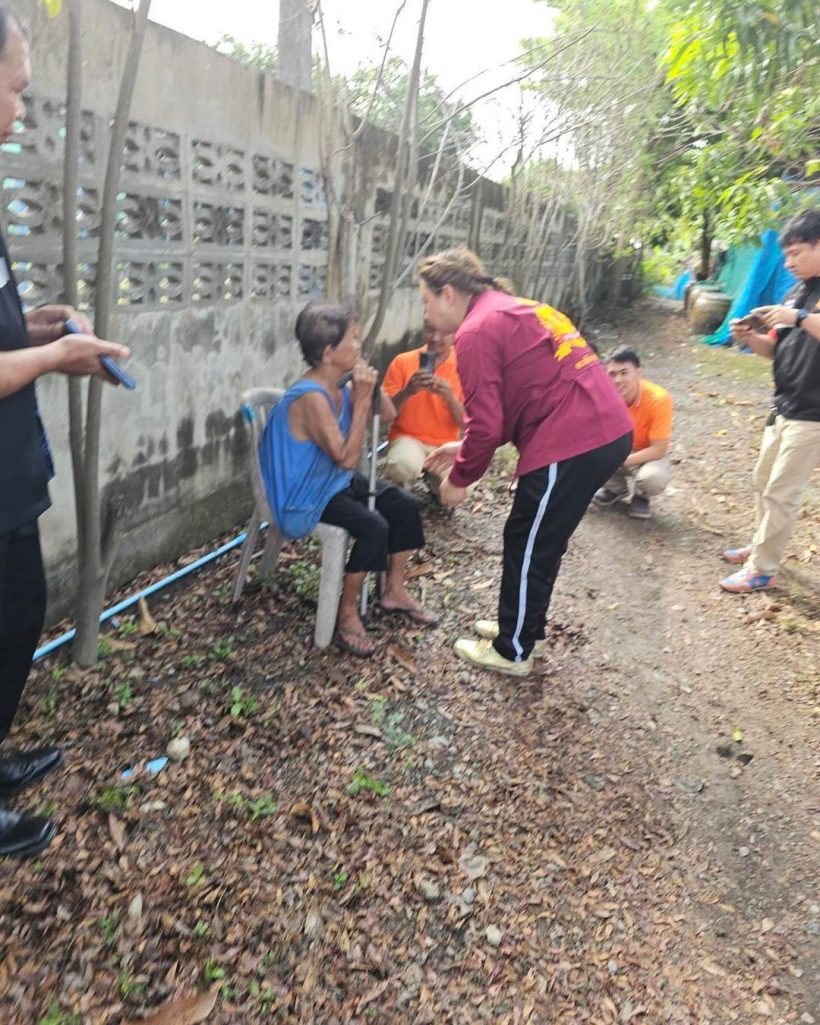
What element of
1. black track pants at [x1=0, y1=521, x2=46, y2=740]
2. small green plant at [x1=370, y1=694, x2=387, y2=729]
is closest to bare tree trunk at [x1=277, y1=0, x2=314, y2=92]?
black track pants at [x1=0, y1=521, x2=46, y2=740]

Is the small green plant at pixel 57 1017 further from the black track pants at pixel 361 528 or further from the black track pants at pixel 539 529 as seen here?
the black track pants at pixel 539 529

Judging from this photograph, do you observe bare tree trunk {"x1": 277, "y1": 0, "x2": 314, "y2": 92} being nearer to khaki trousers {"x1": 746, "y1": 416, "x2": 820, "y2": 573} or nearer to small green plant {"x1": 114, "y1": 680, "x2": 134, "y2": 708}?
khaki trousers {"x1": 746, "y1": 416, "x2": 820, "y2": 573}

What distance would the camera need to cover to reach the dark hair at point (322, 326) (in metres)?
3.18

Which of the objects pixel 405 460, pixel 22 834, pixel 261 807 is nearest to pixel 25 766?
pixel 22 834

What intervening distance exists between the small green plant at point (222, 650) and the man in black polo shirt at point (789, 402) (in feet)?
10.2

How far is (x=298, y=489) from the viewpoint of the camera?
10.4 ft

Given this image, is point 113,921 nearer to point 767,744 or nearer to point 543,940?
point 543,940

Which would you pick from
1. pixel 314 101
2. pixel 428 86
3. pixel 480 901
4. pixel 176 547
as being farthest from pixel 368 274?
pixel 480 901

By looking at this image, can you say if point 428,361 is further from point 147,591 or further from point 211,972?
point 211,972

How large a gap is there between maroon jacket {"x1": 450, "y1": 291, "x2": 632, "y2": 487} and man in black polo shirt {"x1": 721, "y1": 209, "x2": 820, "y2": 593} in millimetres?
1498

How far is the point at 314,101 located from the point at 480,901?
169 inches

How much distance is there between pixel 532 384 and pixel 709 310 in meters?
12.7

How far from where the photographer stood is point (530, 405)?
3.01m

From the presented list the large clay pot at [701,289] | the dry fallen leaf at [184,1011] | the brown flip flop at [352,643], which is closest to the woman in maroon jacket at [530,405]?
the brown flip flop at [352,643]
